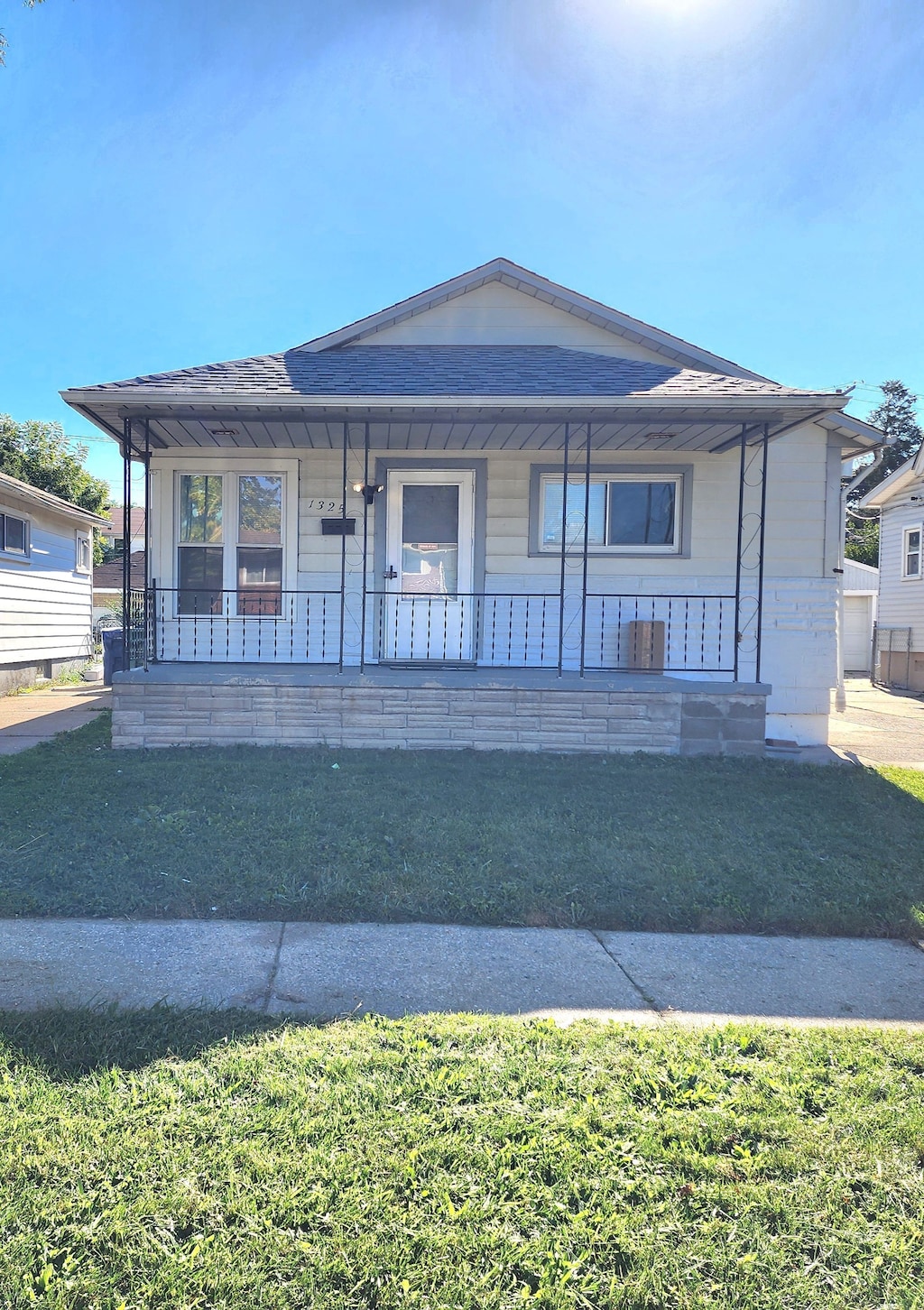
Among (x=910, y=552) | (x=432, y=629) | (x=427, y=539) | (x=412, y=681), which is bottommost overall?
(x=412, y=681)

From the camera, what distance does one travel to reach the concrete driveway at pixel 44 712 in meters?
7.87

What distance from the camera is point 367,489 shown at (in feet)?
24.2

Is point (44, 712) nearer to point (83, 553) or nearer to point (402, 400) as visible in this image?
point (402, 400)

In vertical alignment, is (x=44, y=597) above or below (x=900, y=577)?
below

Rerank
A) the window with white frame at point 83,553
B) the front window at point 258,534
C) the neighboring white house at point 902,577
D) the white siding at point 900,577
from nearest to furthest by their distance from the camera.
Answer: the front window at point 258,534 → the neighboring white house at point 902,577 → the white siding at point 900,577 → the window with white frame at point 83,553

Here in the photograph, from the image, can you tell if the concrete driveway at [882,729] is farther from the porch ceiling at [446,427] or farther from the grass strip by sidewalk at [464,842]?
the porch ceiling at [446,427]

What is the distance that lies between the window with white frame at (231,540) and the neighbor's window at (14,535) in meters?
6.95

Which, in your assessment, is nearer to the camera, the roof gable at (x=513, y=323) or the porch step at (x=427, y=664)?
the porch step at (x=427, y=664)

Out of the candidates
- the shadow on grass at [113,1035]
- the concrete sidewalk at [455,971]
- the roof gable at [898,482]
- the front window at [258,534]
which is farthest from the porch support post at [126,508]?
Answer: the roof gable at [898,482]

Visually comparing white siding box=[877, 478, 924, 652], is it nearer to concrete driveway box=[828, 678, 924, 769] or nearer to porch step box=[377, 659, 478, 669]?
concrete driveway box=[828, 678, 924, 769]

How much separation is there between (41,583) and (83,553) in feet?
9.99

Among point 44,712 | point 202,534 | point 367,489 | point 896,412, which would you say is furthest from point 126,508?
point 896,412

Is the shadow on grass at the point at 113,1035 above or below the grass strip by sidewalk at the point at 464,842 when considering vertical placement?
below

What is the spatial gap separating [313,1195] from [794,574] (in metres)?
7.95
